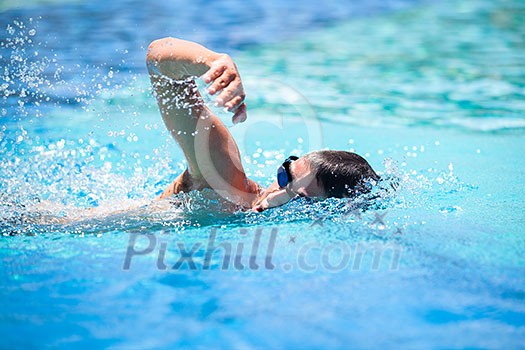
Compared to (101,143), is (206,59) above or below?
above

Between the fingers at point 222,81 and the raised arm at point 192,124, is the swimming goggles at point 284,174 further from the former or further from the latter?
the fingers at point 222,81

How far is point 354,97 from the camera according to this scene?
227 inches

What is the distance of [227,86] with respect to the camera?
214 cm

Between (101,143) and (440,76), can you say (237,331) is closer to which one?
(101,143)

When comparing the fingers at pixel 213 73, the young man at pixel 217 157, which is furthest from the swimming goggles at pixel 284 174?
the fingers at pixel 213 73

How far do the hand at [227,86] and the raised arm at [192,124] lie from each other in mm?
206

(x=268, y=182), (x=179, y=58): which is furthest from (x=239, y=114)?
(x=268, y=182)

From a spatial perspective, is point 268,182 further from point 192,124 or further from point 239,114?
point 239,114

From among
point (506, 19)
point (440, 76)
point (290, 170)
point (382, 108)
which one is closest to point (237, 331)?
point (290, 170)

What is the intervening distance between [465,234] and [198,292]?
1134 millimetres

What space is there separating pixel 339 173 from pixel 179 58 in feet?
2.51

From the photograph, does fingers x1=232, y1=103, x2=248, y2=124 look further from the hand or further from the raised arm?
the raised arm

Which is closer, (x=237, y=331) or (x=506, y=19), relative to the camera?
(x=237, y=331)

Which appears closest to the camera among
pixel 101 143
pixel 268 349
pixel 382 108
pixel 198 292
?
pixel 268 349
